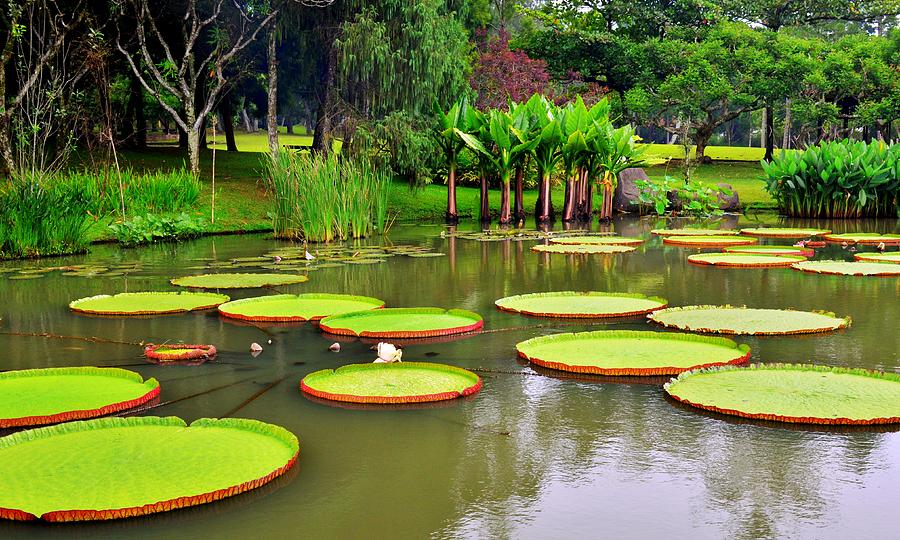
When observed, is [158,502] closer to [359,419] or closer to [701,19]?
[359,419]

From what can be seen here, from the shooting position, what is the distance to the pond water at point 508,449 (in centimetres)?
245

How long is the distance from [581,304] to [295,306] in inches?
71.2

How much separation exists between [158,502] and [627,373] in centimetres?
217

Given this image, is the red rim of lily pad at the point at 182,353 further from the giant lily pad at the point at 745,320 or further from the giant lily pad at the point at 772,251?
the giant lily pad at the point at 772,251

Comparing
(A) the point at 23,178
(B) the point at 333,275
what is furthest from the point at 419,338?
(A) the point at 23,178

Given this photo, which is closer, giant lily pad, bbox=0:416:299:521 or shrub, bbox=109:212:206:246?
giant lily pad, bbox=0:416:299:521

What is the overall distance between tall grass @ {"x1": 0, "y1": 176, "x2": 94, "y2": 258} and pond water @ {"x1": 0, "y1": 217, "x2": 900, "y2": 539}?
3966 mm

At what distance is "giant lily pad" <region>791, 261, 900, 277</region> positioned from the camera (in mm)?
7152

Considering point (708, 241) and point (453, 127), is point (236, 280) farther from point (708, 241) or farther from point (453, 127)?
point (453, 127)

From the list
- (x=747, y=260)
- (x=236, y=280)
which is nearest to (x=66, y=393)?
(x=236, y=280)

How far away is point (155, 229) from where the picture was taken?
1185 cm

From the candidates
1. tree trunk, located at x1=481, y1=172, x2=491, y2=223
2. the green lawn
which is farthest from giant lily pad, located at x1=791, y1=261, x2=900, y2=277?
tree trunk, located at x1=481, y1=172, x2=491, y2=223

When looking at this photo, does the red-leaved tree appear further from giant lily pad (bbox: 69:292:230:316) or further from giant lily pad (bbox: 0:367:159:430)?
giant lily pad (bbox: 0:367:159:430)

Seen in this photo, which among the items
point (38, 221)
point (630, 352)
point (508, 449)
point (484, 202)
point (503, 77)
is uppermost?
point (503, 77)
